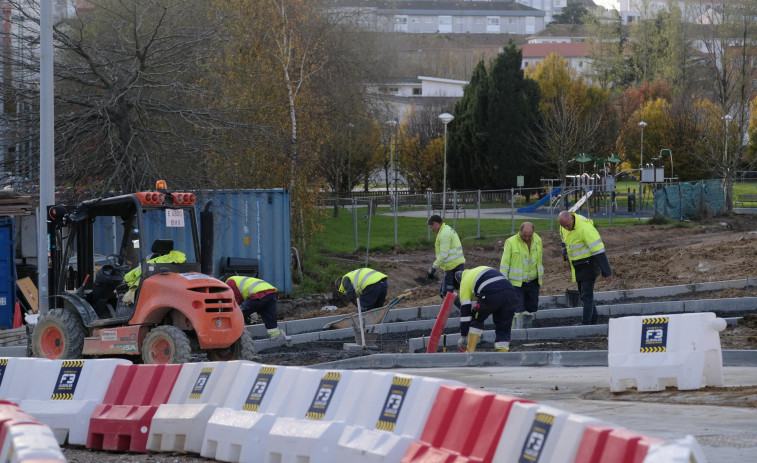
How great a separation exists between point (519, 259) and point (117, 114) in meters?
9.96

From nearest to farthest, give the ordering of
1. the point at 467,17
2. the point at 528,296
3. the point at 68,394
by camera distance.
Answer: the point at 68,394, the point at 528,296, the point at 467,17

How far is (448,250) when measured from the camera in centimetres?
1675

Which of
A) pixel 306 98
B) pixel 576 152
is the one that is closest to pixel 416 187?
pixel 576 152

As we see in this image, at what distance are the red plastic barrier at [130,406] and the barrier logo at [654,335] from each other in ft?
15.6

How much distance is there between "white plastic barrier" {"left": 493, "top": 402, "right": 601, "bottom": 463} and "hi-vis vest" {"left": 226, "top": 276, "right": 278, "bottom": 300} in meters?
8.76

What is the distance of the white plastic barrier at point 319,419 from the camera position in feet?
24.9

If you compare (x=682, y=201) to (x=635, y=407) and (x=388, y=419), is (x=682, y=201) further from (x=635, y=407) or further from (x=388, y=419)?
(x=388, y=419)

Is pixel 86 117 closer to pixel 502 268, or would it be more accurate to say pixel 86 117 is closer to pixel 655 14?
pixel 502 268

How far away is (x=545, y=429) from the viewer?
6.15 metres

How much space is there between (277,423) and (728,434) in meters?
3.50

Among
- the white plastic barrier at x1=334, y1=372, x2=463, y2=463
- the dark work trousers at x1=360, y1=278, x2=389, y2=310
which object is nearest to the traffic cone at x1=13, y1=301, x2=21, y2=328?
the dark work trousers at x1=360, y1=278, x2=389, y2=310

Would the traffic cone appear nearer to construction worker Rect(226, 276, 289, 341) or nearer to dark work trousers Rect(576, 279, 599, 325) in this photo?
construction worker Rect(226, 276, 289, 341)

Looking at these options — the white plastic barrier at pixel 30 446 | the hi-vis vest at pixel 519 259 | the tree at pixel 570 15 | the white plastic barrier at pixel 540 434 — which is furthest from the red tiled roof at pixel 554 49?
the white plastic barrier at pixel 30 446

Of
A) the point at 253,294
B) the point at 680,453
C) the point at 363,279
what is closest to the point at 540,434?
the point at 680,453
